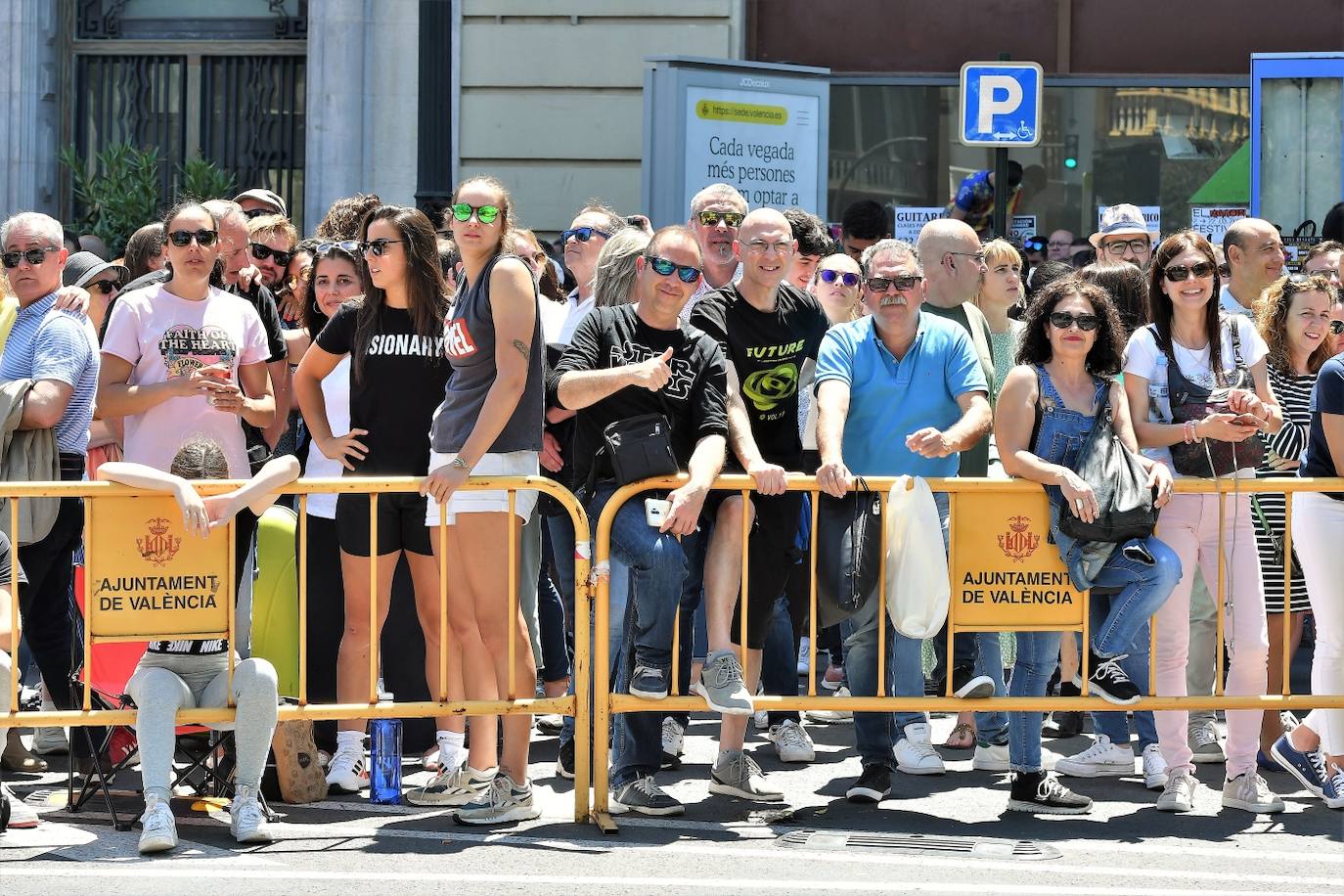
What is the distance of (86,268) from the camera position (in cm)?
958

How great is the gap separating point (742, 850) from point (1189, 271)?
2817 millimetres

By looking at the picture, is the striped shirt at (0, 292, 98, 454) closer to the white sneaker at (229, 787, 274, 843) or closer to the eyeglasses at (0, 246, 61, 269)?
the eyeglasses at (0, 246, 61, 269)

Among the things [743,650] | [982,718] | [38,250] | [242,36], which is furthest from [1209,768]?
[242,36]

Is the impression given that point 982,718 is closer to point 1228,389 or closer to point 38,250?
point 1228,389

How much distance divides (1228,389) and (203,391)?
398 cm

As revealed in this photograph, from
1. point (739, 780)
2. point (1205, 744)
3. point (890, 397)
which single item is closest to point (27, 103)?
point (890, 397)

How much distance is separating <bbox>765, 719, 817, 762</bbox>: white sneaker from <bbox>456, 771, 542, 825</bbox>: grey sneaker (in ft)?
4.67

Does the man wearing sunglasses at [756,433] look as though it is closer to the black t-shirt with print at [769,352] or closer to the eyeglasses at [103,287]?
the black t-shirt with print at [769,352]

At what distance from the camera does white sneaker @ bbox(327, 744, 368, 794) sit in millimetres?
7305

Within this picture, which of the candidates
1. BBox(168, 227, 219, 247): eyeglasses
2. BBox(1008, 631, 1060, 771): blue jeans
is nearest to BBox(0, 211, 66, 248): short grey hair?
BBox(168, 227, 219, 247): eyeglasses

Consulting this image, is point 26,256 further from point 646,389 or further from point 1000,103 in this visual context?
point 1000,103

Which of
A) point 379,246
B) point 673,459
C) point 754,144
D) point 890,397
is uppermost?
point 754,144

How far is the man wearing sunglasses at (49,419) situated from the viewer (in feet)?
24.2

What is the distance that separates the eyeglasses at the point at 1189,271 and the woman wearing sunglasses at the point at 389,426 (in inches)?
111
